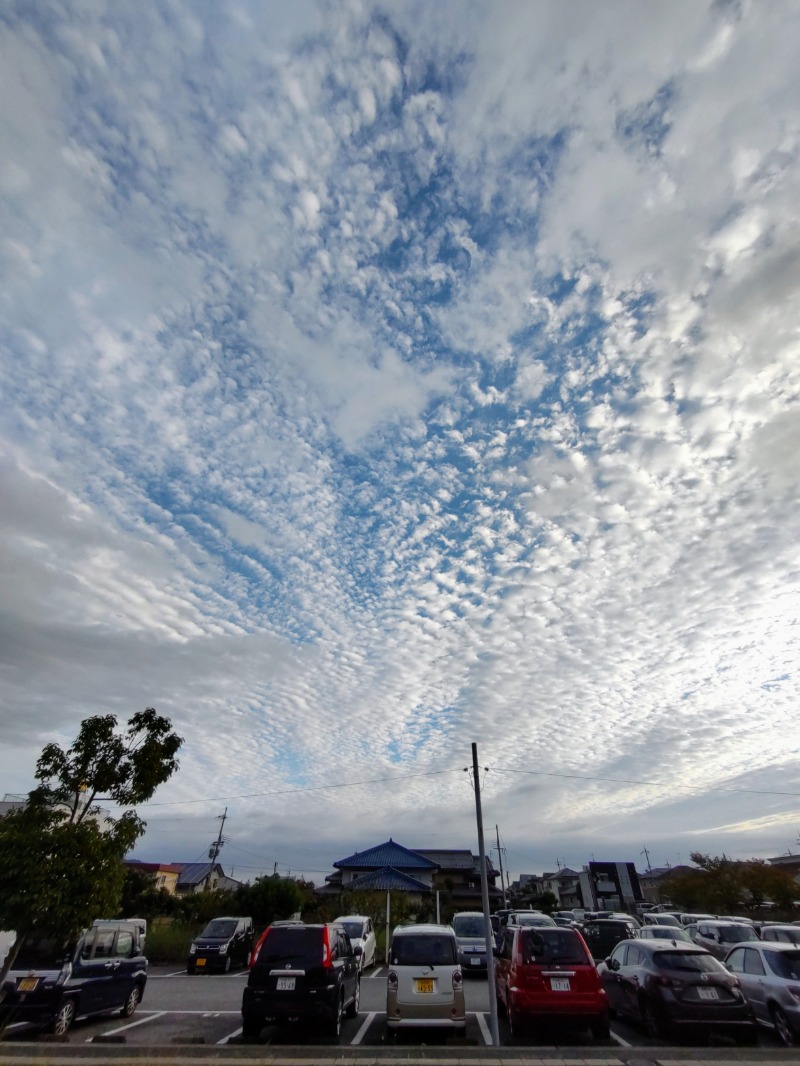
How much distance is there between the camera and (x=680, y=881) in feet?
145

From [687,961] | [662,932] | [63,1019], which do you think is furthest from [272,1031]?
[662,932]

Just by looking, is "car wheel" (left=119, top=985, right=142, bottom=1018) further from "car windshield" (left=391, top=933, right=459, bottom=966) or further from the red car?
the red car

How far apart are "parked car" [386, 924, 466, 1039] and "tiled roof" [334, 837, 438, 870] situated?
155 feet

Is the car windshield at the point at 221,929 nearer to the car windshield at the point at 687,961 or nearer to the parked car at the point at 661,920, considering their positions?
the car windshield at the point at 687,961

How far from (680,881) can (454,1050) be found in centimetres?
4653

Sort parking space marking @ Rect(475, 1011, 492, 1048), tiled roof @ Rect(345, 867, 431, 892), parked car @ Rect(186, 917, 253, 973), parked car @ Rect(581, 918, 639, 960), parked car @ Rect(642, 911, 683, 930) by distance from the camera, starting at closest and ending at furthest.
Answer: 1. parking space marking @ Rect(475, 1011, 492, 1048)
2. parked car @ Rect(581, 918, 639, 960)
3. parked car @ Rect(186, 917, 253, 973)
4. parked car @ Rect(642, 911, 683, 930)
5. tiled roof @ Rect(345, 867, 431, 892)

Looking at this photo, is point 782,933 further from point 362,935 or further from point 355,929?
point 355,929

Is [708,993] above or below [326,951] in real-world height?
below

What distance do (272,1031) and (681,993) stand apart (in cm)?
683

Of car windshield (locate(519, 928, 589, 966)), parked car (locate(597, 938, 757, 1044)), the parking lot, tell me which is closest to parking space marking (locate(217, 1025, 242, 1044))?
the parking lot

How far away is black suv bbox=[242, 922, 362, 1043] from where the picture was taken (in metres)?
9.17

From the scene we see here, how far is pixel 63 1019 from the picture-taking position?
389 inches

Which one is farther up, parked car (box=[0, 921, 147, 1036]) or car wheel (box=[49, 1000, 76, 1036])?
parked car (box=[0, 921, 147, 1036])

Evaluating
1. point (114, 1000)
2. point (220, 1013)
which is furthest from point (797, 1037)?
point (114, 1000)
